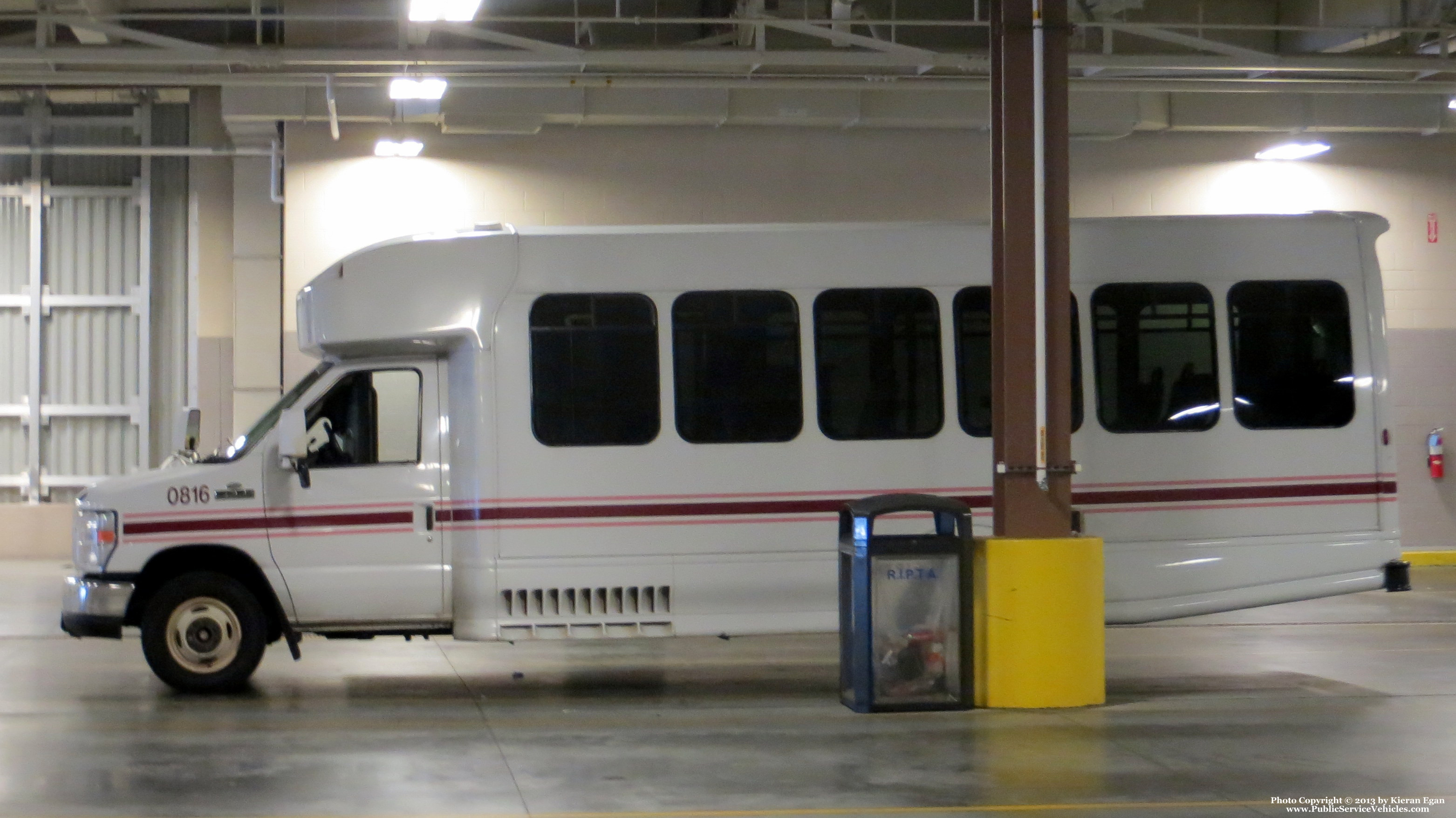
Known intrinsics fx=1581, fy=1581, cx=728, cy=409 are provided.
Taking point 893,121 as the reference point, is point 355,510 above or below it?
below

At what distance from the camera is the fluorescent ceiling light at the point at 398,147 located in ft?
57.6

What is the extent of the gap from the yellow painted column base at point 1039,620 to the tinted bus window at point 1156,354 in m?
1.61

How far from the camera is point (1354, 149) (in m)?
19.8

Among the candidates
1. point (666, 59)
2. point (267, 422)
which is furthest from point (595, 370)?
point (666, 59)

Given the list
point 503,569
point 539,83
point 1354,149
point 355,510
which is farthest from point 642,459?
point 1354,149

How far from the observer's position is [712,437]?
1054 centimetres

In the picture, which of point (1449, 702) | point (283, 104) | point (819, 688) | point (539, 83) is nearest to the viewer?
point (1449, 702)

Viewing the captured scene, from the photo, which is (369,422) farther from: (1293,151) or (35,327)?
(1293,151)

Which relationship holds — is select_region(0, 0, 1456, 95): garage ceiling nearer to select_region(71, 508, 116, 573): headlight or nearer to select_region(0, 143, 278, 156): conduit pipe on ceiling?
select_region(0, 143, 278, 156): conduit pipe on ceiling

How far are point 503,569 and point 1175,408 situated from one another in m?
4.68

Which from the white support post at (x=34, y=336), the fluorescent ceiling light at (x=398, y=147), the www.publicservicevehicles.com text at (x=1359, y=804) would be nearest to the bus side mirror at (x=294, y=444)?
the www.publicservicevehicles.com text at (x=1359, y=804)

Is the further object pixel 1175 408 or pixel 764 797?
pixel 1175 408

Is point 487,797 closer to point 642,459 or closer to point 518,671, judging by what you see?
point 642,459

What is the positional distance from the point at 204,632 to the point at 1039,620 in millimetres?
5327
